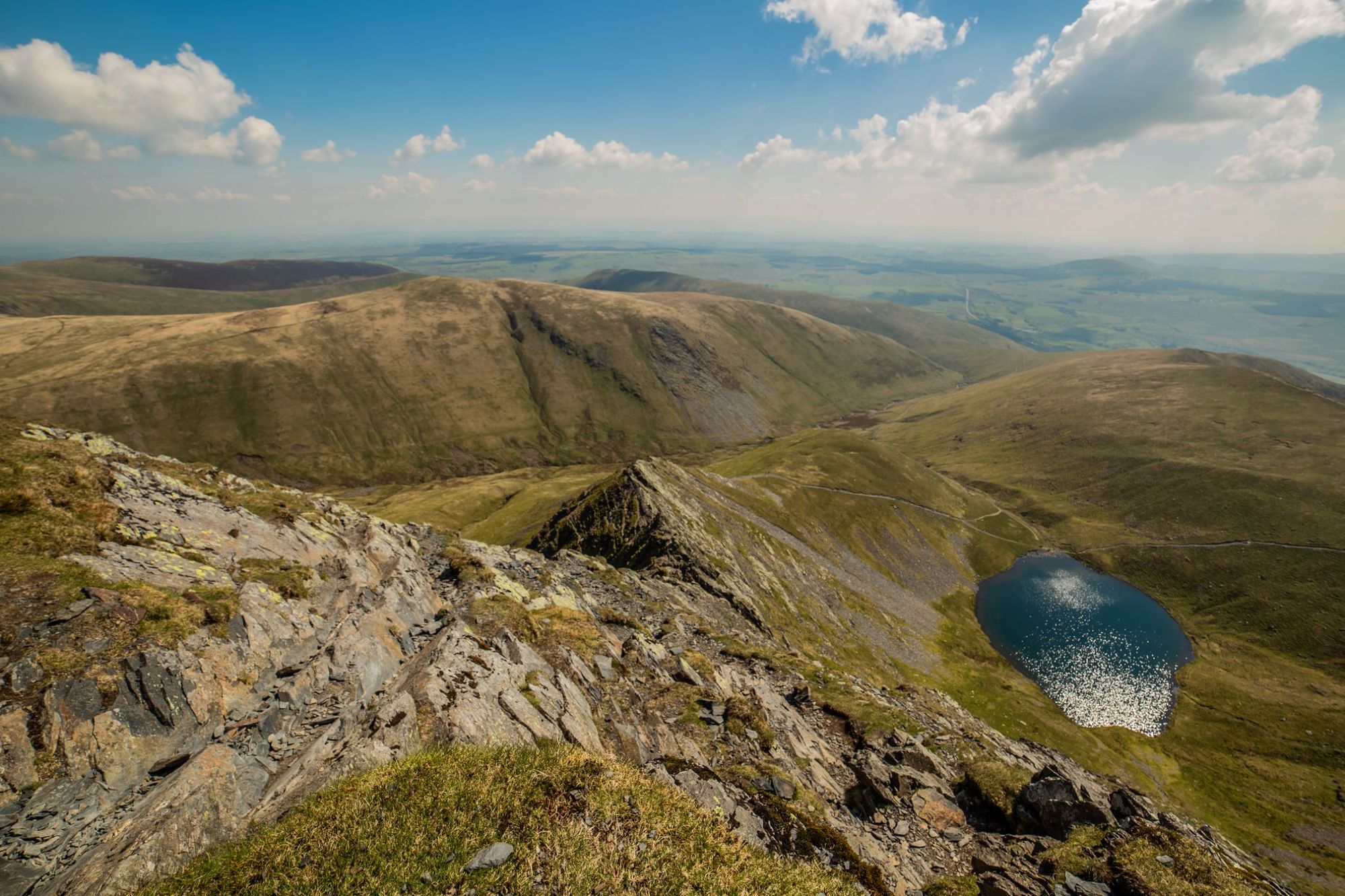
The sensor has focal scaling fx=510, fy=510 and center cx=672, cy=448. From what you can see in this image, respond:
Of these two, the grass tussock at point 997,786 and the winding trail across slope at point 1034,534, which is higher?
the grass tussock at point 997,786

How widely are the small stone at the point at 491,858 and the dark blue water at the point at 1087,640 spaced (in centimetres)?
11250

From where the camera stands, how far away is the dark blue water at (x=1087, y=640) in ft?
315

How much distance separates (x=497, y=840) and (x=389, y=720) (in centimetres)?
703

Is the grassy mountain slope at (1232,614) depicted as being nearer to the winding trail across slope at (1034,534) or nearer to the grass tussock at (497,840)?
the winding trail across slope at (1034,534)

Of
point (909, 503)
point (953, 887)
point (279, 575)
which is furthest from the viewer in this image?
point (909, 503)

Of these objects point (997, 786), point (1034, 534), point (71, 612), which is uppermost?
point (71, 612)

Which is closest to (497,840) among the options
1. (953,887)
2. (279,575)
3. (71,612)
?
(71,612)

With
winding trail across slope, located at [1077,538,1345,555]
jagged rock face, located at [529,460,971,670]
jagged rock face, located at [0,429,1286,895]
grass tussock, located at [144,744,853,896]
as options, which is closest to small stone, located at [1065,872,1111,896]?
jagged rock face, located at [0,429,1286,895]

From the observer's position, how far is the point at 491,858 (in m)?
11.5

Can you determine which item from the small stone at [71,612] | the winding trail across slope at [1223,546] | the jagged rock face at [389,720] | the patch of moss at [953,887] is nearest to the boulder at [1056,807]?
the jagged rock face at [389,720]

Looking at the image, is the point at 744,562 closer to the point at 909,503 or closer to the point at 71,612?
the point at 71,612

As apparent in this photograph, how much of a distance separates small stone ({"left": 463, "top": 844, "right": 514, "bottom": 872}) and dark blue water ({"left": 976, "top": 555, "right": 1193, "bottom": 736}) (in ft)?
369

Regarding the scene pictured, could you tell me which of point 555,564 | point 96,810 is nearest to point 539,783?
point 96,810

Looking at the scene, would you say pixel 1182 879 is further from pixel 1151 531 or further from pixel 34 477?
pixel 1151 531
